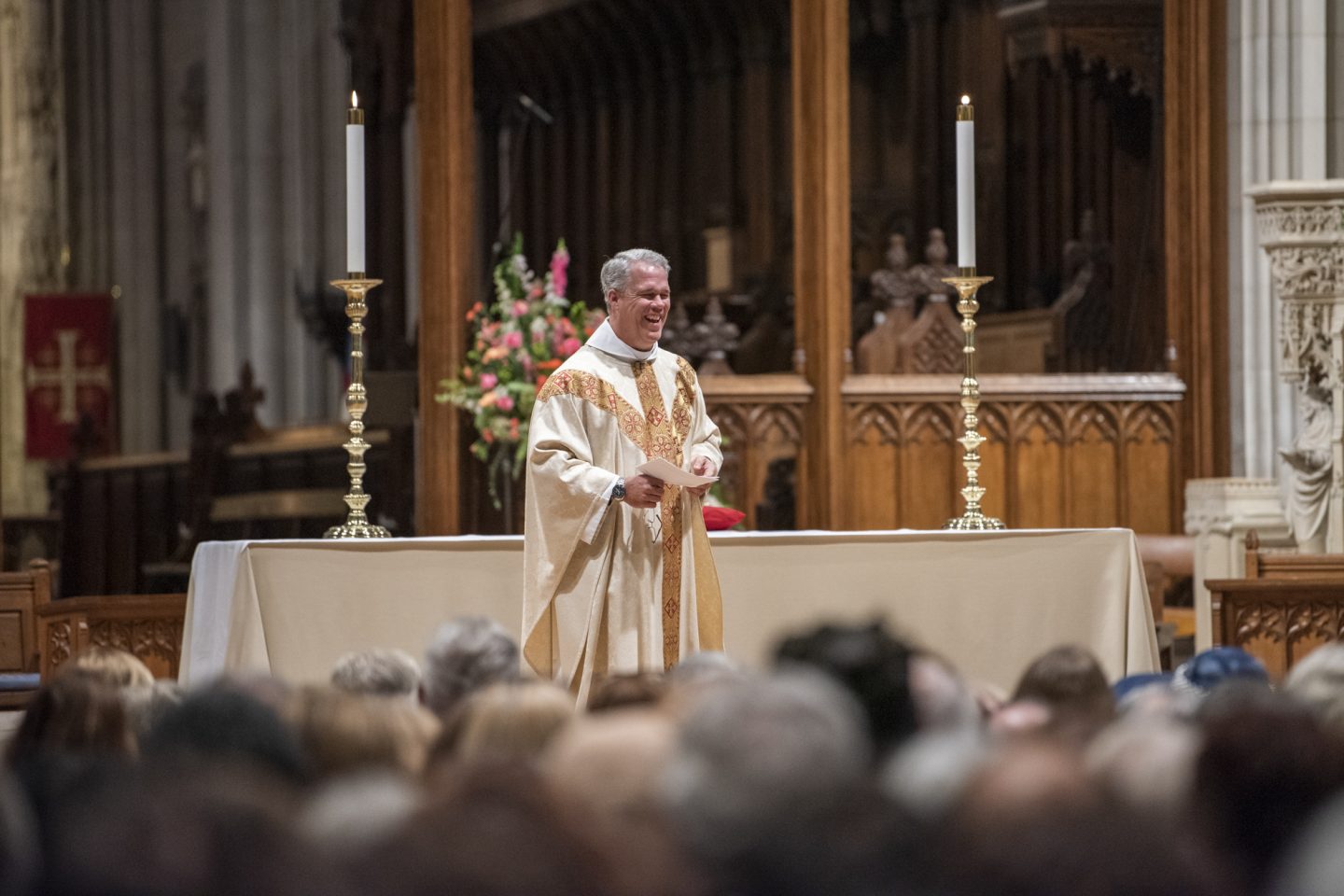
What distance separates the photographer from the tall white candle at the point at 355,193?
606 centimetres

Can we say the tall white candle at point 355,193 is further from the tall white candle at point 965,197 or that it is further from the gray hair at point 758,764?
the gray hair at point 758,764

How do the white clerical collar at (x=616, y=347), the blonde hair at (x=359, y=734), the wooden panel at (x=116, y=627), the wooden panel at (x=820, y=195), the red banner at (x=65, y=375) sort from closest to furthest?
the blonde hair at (x=359, y=734) → the white clerical collar at (x=616, y=347) → the wooden panel at (x=116, y=627) → the wooden panel at (x=820, y=195) → the red banner at (x=65, y=375)

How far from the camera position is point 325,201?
13.0 meters

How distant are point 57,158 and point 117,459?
2.40 meters

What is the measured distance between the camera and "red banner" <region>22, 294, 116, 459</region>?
1273 cm

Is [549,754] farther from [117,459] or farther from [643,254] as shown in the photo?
[117,459]

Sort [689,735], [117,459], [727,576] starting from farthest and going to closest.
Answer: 1. [117,459]
2. [727,576]
3. [689,735]

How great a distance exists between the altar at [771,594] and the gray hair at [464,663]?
2.43 m

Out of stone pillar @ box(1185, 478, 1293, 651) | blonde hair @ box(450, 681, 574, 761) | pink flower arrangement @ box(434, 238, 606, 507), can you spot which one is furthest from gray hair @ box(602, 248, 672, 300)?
stone pillar @ box(1185, 478, 1293, 651)

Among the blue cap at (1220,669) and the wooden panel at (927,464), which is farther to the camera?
the wooden panel at (927,464)

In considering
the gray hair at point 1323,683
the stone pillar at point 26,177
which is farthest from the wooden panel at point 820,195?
the gray hair at point 1323,683

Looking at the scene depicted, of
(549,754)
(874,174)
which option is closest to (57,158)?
(874,174)

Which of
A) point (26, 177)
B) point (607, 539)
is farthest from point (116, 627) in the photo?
point (26, 177)

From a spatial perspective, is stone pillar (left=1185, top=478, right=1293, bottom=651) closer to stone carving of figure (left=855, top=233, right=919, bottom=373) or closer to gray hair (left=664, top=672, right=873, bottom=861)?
stone carving of figure (left=855, top=233, right=919, bottom=373)
